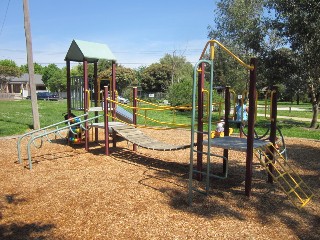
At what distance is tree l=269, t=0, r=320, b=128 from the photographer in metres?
12.9

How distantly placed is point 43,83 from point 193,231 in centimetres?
8187

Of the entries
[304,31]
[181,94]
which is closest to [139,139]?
[304,31]

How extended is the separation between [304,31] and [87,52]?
969 centimetres

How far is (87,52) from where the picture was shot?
897 centimetres

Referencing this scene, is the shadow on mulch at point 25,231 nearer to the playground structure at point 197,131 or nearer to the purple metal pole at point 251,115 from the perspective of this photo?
the playground structure at point 197,131

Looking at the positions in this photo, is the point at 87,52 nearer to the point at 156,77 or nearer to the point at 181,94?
the point at 181,94

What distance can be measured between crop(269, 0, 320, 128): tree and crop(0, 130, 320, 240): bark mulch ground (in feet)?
25.0

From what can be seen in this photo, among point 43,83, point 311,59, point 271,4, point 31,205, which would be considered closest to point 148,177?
point 31,205

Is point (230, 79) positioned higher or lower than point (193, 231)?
higher

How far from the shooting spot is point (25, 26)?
1232 cm

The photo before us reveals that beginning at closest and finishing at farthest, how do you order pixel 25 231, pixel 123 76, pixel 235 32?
pixel 25 231
pixel 235 32
pixel 123 76

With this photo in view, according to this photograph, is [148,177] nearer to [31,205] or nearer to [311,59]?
[31,205]

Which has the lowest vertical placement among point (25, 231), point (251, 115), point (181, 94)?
point (25, 231)

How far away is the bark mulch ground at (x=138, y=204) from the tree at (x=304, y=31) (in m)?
7.61
